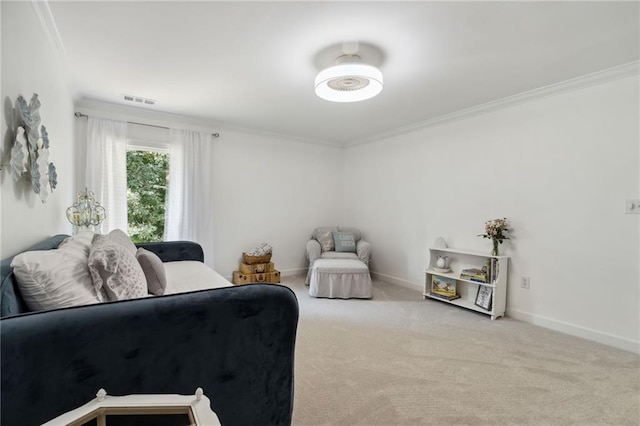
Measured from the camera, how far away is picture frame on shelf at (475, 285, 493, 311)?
3.23m

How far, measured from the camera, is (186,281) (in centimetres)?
224

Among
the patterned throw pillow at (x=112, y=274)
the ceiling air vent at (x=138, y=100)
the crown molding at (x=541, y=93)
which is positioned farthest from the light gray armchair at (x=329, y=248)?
the patterned throw pillow at (x=112, y=274)

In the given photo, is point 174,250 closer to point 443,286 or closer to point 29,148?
point 29,148

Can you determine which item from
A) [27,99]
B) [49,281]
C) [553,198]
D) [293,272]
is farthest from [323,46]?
[293,272]

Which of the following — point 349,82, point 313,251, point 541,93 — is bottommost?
point 313,251

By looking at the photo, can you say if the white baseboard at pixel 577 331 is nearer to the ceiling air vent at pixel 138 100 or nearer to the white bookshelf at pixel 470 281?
the white bookshelf at pixel 470 281

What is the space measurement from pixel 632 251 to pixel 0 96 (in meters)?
4.24

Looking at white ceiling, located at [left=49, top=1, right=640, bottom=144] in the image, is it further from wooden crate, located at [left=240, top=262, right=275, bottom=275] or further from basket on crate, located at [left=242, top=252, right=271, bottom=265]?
wooden crate, located at [left=240, top=262, right=275, bottom=275]

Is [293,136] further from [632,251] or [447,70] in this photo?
[632,251]

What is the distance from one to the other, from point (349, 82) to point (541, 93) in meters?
2.01

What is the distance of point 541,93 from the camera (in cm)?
299

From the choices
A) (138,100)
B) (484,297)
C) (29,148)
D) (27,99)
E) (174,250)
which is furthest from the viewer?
(138,100)

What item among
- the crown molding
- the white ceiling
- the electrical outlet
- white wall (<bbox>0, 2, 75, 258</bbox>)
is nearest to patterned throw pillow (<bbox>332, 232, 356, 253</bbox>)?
the crown molding

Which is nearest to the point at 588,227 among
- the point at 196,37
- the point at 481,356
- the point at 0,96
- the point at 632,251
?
the point at 632,251
